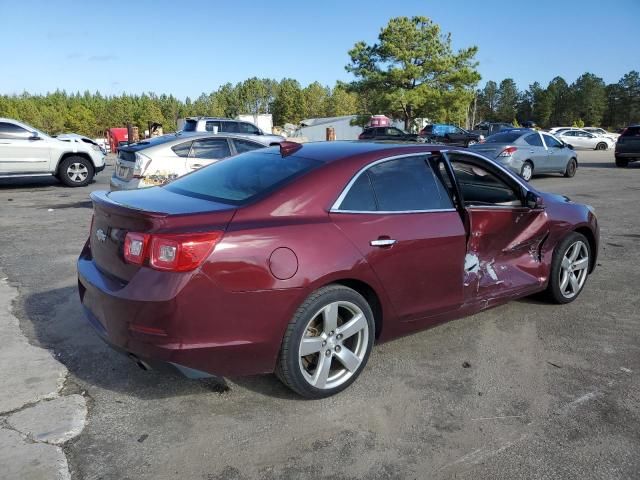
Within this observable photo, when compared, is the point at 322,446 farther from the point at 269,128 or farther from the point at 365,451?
the point at 269,128

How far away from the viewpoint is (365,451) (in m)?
2.74

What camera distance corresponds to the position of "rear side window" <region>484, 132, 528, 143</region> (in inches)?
596

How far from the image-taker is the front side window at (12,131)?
1284 cm

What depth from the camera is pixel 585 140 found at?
34500 millimetres

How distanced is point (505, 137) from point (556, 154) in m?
1.83

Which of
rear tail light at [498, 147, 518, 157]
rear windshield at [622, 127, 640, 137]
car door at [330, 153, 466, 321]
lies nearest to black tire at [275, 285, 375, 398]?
car door at [330, 153, 466, 321]

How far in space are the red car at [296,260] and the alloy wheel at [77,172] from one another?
11308 mm

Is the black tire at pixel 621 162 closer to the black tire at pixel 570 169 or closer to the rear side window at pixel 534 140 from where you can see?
the black tire at pixel 570 169

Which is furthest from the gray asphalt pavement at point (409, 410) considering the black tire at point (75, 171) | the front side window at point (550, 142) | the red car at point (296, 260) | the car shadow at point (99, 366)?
the front side window at point (550, 142)

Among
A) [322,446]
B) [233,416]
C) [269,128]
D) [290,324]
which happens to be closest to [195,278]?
[290,324]

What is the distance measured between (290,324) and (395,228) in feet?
3.08

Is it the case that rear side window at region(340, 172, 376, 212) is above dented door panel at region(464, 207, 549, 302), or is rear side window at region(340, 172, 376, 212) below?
above

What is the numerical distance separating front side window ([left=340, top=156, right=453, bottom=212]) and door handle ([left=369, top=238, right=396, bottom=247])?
0.21 m

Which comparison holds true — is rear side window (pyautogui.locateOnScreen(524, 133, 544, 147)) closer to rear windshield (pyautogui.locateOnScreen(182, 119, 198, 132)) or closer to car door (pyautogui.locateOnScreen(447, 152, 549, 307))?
rear windshield (pyautogui.locateOnScreen(182, 119, 198, 132))
